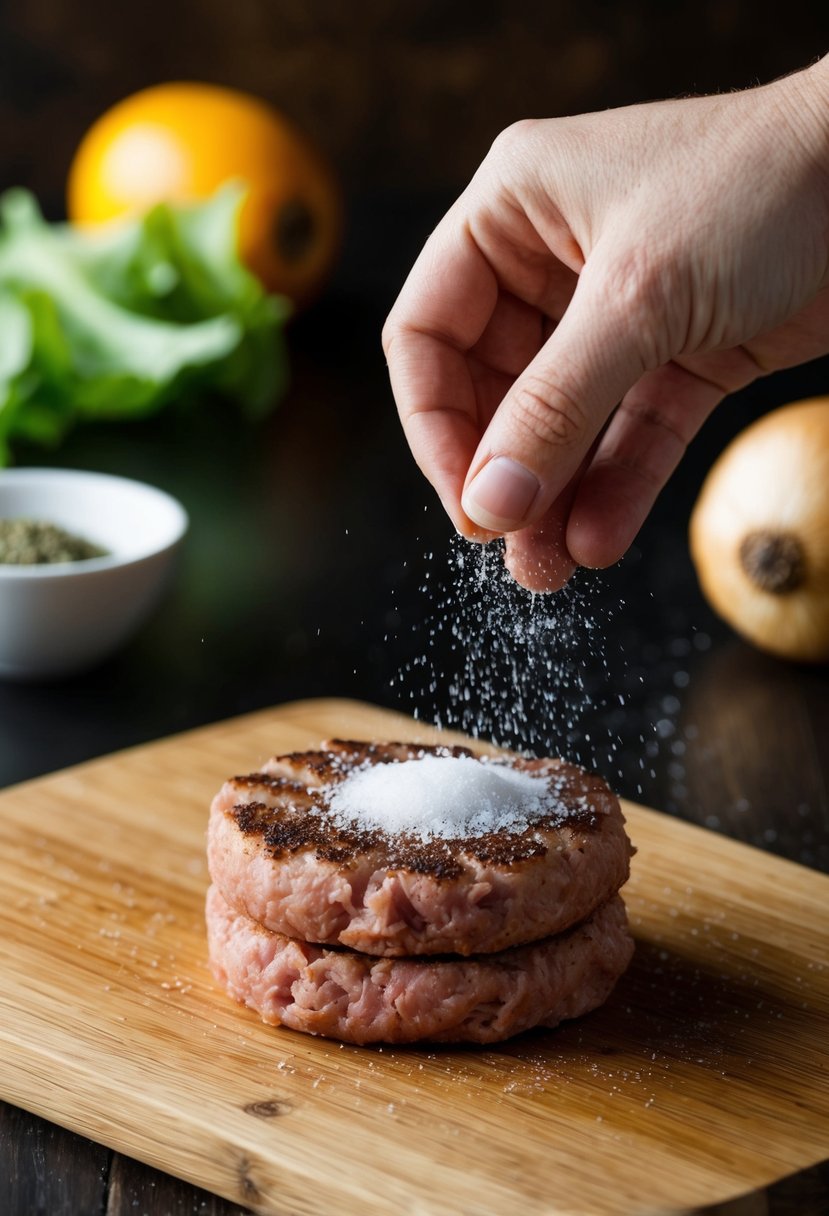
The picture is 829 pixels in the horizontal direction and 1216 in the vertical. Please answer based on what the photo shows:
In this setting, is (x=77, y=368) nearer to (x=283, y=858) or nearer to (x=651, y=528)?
(x=651, y=528)

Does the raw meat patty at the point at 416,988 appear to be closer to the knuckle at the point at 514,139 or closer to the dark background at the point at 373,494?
the dark background at the point at 373,494

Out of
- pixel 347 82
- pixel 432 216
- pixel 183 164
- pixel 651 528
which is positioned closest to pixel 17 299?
pixel 183 164

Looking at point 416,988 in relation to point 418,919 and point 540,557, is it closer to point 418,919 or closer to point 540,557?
point 418,919

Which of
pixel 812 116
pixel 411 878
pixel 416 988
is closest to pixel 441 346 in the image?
pixel 812 116

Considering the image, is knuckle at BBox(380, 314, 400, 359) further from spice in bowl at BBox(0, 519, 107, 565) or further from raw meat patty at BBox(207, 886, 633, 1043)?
spice in bowl at BBox(0, 519, 107, 565)

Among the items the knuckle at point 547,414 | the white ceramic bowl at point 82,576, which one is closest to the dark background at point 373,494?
the white ceramic bowl at point 82,576
